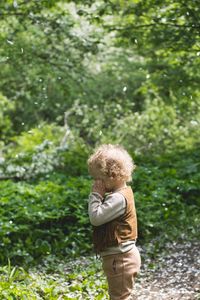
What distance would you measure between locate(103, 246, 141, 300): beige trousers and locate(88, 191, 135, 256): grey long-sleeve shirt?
5 centimetres

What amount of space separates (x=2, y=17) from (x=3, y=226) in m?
3.71

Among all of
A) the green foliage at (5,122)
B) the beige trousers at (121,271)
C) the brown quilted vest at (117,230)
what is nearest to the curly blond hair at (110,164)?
the brown quilted vest at (117,230)

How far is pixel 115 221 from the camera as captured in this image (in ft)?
10.8

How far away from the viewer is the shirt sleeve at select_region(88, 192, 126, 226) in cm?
324

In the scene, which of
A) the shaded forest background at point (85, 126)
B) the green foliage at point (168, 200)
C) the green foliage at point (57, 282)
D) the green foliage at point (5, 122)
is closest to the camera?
the green foliage at point (57, 282)

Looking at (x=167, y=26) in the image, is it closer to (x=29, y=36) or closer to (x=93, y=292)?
(x=29, y=36)

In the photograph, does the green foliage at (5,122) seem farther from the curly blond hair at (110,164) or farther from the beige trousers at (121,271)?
the beige trousers at (121,271)

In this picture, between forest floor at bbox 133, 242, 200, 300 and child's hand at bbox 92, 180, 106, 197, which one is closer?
child's hand at bbox 92, 180, 106, 197

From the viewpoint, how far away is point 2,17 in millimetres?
8281

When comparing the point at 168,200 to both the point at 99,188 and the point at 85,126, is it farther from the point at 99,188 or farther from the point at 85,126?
the point at 85,126

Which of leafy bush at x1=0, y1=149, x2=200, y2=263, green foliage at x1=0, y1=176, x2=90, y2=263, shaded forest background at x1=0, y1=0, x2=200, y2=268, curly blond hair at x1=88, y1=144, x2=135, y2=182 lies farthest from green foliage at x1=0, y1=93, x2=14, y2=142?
curly blond hair at x1=88, y1=144, x2=135, y2=182

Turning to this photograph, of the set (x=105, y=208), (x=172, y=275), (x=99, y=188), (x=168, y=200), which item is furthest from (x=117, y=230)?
(x=168, y=200)

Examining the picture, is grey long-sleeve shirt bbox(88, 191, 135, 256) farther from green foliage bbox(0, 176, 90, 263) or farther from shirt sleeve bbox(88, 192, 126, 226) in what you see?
green foliage bbox(0, 176, 90, 263)

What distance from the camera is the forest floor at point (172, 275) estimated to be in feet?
15.4
